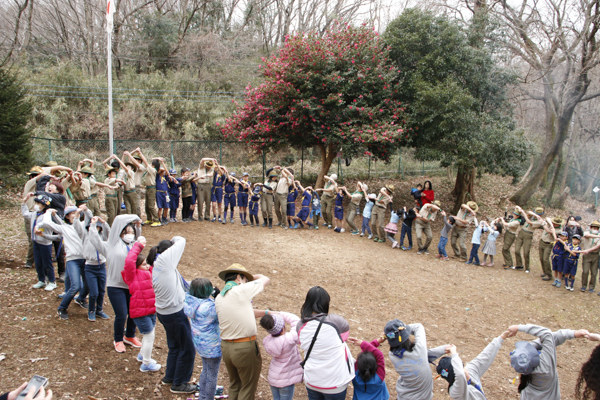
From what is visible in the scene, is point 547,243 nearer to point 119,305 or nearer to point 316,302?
point 316,302

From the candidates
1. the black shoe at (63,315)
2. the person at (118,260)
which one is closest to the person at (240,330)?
the person at (118,260)

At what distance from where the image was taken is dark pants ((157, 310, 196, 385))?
4.37 m

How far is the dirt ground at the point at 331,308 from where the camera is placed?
480cm

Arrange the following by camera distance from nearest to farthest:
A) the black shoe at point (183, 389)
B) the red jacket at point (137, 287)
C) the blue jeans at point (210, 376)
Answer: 1. the blue jeans at point (210, 376)
2. the black shoe at point (183, 389)
3. the red jacket at point (137, 287)

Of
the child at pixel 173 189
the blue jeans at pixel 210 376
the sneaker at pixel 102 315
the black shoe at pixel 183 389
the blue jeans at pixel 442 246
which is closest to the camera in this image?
the blue jeans at pixel 210 376

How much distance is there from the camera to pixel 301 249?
35.5 feet

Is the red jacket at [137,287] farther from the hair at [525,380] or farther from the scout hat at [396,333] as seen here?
the hair at [525,380]

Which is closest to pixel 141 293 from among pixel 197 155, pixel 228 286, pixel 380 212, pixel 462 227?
pixel 228 286

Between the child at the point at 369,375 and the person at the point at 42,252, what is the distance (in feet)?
17.3

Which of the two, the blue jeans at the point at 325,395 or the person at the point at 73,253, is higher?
the person at the point at 73,253

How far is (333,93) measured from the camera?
15305 millimetres

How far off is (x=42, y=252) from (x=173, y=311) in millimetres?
3495

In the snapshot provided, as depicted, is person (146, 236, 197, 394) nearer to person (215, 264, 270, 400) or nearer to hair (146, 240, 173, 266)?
hair (146, 240, 173, 266)

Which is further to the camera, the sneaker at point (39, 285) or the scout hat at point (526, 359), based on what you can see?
the sneaker at point (39, 285)
